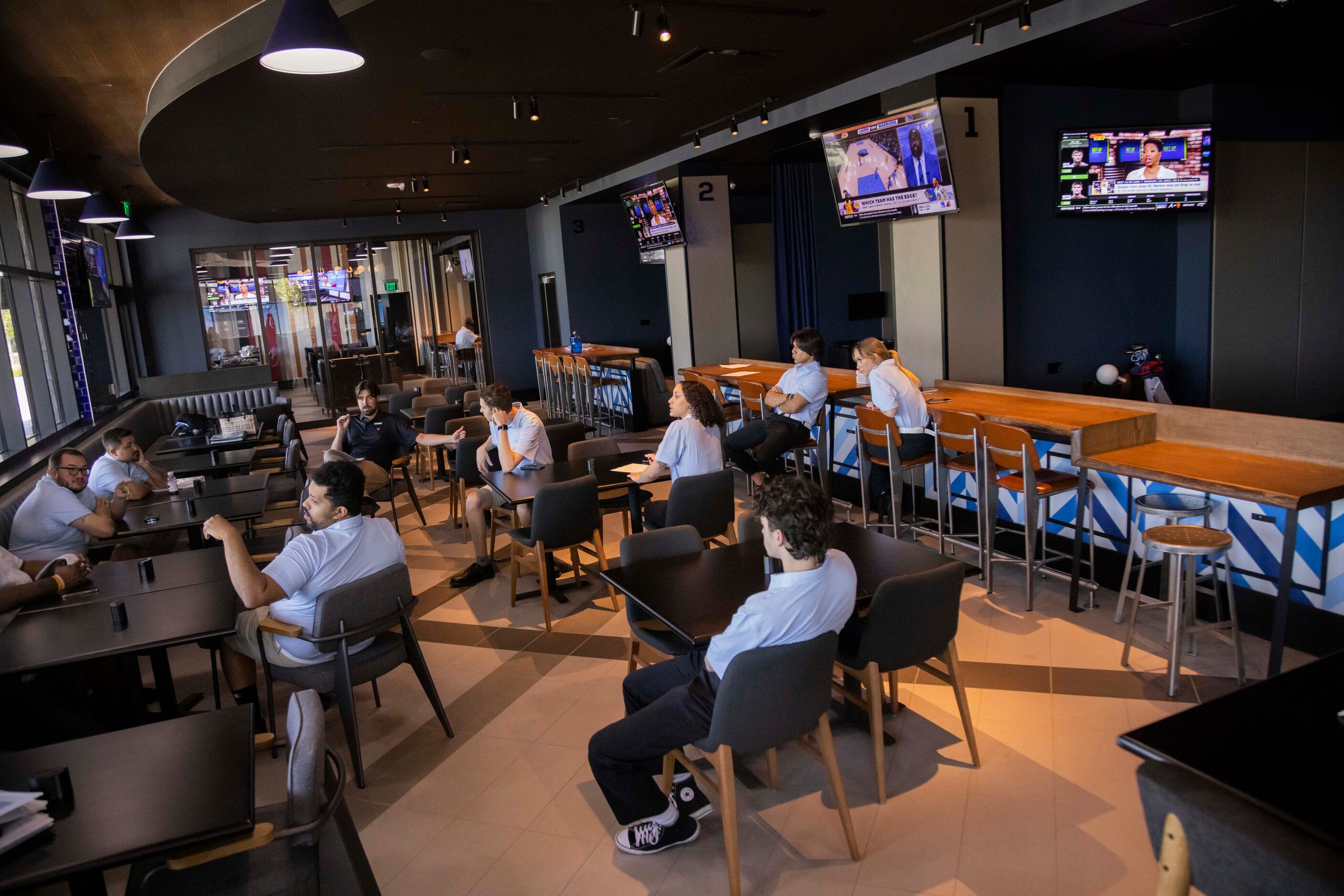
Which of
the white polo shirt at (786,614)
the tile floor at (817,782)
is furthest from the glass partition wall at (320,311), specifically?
the white polo shirt at (786,614)

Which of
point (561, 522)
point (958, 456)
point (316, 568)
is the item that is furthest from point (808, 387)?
point (316, 568)

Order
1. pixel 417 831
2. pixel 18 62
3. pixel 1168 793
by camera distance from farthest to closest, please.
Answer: pixel 18 62 → pixel 417 831 → pixel 1168 793

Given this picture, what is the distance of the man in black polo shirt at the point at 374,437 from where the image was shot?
6.59 meters

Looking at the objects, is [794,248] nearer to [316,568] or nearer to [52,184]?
[52,184]

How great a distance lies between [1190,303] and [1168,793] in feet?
22.8

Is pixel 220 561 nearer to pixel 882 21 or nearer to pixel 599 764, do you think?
pixel 599 764

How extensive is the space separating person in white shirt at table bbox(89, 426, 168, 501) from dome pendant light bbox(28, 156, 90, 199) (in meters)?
1.59

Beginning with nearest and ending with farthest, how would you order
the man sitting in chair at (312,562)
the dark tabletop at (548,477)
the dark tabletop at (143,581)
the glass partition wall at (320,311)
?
the man sitting in chair at (312,562), the dark tabletop at (143,581), the dark tabletop at (548,477), the glass partition wall at (320,311)

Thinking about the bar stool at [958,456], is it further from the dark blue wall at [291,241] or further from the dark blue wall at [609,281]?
the dark blue wall at [291,241]

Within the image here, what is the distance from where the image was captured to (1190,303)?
7238mm

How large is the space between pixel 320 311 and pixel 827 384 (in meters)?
10.2

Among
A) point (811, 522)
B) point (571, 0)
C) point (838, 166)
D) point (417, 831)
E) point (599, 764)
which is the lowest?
point (417, 831)

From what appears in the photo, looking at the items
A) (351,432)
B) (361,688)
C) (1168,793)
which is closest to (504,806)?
(361,688)

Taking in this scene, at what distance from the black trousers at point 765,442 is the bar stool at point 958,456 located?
985 millimetres
